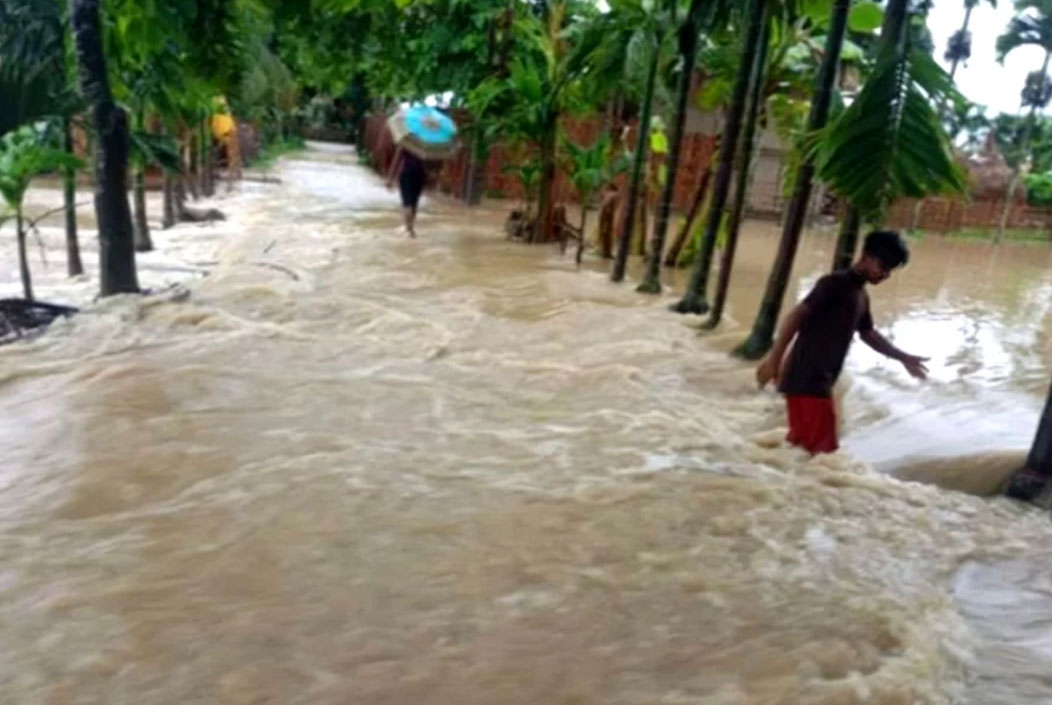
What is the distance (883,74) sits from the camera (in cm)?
579

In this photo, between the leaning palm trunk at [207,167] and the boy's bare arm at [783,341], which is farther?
the leaning palm trunk at [207,167]

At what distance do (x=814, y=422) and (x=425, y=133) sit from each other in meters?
12.9

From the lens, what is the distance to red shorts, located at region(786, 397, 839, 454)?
201 inches

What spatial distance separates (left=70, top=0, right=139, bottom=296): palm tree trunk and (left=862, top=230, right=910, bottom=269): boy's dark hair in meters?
6.42

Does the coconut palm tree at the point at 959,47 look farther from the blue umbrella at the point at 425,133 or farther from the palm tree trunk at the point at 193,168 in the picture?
the palm tree trunk at the point at 193,168

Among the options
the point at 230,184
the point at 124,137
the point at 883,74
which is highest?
the point at 883,74

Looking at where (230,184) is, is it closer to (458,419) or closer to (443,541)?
(458,419)

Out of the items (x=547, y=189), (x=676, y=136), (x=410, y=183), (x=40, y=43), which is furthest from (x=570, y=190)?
(x=40, y=43)

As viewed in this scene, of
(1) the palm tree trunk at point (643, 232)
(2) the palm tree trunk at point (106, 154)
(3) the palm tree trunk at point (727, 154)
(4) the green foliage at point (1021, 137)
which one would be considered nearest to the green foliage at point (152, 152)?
(2) the palm tree trunk at point (106, 154)

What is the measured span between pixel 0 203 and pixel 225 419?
10.4 meters

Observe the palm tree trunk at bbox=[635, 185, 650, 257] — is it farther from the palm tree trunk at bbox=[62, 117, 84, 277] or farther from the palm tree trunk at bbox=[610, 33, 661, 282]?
the palm tree trunk at bbox=[62, 117, 84, 277]

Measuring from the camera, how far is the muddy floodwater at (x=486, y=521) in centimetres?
335

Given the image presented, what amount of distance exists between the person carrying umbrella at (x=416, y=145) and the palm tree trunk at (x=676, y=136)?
554cm

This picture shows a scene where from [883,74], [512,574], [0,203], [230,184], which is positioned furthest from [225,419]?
[230,184]
